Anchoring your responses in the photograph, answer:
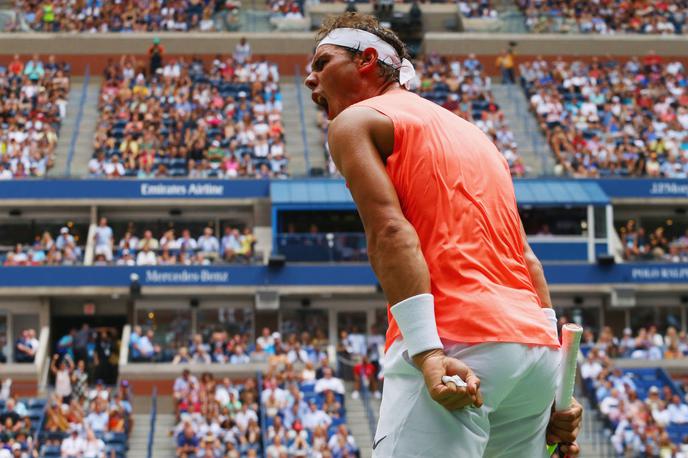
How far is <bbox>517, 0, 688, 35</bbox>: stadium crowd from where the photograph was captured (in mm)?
39562

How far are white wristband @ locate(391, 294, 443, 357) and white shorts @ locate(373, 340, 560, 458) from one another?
0.08 metres

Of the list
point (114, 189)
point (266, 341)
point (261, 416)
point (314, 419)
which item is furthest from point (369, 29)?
point (114, 189)

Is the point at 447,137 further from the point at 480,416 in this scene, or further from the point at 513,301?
the point at 480,416

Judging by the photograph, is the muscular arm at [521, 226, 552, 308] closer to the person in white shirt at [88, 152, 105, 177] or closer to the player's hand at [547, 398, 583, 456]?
the player's hand at [547, 398, 583, 456]

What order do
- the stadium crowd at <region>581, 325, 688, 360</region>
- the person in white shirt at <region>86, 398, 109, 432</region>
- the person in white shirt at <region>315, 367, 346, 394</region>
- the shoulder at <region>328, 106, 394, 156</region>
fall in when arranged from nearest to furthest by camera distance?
the shoulder at <region>328, 106, 394, 156</region>
the person in white shirt at <region>86, 398, 109, 432</region>
the person in white shirt at <region>315, 367, 346, 394</region>
the stadium crowd at <region>581, 325, 688, 360</region>

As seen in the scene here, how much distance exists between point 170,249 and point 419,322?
26.7m

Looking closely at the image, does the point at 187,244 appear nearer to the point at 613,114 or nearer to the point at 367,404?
the point at 367,404

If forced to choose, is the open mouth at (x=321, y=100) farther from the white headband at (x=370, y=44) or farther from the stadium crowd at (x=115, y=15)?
the stadium crowd at (x=115, y=15)

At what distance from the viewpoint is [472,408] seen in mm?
3195

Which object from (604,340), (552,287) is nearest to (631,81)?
(552,287)

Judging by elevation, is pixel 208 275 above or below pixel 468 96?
below

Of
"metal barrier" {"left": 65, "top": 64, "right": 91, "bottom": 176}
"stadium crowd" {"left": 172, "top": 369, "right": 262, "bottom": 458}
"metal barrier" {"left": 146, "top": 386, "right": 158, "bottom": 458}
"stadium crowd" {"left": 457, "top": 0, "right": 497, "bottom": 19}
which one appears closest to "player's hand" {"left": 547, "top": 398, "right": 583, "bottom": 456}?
"stadium crowd" {"left": 172, "top": 369, "right": 262, "bottom": 458}

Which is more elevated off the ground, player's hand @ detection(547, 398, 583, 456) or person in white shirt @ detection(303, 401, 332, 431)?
player's hand @ detection(547, 398, 583, 456)

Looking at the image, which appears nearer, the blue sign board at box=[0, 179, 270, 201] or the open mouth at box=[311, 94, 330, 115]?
the open mouth at box=[311, 94, 330, 115]
